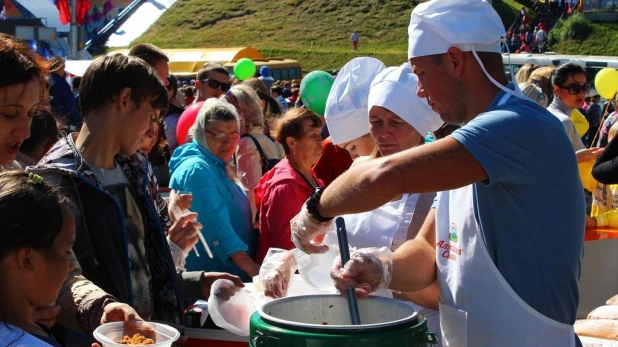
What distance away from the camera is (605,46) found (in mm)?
45219

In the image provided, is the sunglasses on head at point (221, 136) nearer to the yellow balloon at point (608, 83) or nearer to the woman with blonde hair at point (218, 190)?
the woman with blonde hair at point (218, 190)

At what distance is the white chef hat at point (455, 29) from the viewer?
2365 millimetres

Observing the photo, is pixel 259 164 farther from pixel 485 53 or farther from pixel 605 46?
pixel 605 46

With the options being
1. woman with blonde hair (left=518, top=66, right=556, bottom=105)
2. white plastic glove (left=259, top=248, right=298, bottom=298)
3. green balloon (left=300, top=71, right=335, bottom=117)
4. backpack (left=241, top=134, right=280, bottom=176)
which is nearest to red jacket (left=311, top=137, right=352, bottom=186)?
backpack (left=241, top=134, right=280, bottom=176)

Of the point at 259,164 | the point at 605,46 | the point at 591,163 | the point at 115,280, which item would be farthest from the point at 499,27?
the point at 605,46

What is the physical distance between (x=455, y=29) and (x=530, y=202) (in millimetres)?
527

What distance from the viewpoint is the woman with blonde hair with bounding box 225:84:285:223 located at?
605 centimetres

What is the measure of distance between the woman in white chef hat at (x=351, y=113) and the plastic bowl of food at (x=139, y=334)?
1.96 metres

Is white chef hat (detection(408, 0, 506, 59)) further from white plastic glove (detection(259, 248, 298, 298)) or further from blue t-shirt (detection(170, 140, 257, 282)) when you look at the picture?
blue t-shirt (detection(170, 140, 257, 282))

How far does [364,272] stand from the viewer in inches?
91.6

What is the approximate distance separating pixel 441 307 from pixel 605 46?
45877 mm

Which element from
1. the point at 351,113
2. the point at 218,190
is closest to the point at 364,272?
the point at 351,113

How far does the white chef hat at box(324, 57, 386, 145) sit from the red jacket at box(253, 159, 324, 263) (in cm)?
64

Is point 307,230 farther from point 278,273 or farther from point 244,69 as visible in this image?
point 244,69
